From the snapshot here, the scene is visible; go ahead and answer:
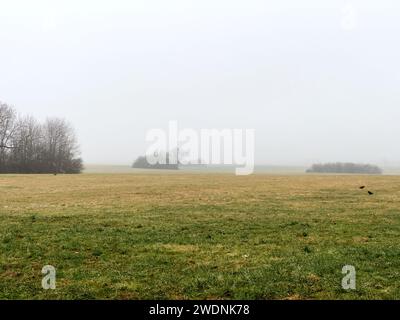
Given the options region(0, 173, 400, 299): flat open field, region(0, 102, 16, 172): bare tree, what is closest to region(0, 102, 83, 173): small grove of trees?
region(0, 102, 16, 172): bare tree

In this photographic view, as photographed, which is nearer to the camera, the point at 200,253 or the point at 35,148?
the point at 200,253

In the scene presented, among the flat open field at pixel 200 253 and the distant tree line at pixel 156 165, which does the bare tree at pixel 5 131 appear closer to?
the distant tree line at pixel 156 165

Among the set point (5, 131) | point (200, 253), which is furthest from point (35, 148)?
point (200, 253)

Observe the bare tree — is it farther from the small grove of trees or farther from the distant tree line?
the distant tree line

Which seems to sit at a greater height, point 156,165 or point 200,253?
point 156,165

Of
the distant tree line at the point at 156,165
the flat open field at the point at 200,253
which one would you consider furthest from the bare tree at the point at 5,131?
the flat open field at the point at 200,253

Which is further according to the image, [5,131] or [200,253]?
[5,131]

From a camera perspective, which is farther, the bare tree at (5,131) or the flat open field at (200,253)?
the bare tree at (5,131)

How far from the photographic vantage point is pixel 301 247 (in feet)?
49.0

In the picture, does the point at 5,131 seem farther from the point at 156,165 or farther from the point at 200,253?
the point at 200,253

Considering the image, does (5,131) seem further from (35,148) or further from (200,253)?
(200,253)

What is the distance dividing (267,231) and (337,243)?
3.41 m

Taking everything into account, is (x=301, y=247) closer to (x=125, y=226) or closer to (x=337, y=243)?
(x=337, y=243)

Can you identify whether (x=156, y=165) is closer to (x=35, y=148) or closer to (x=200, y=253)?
(x=35, y=148)
